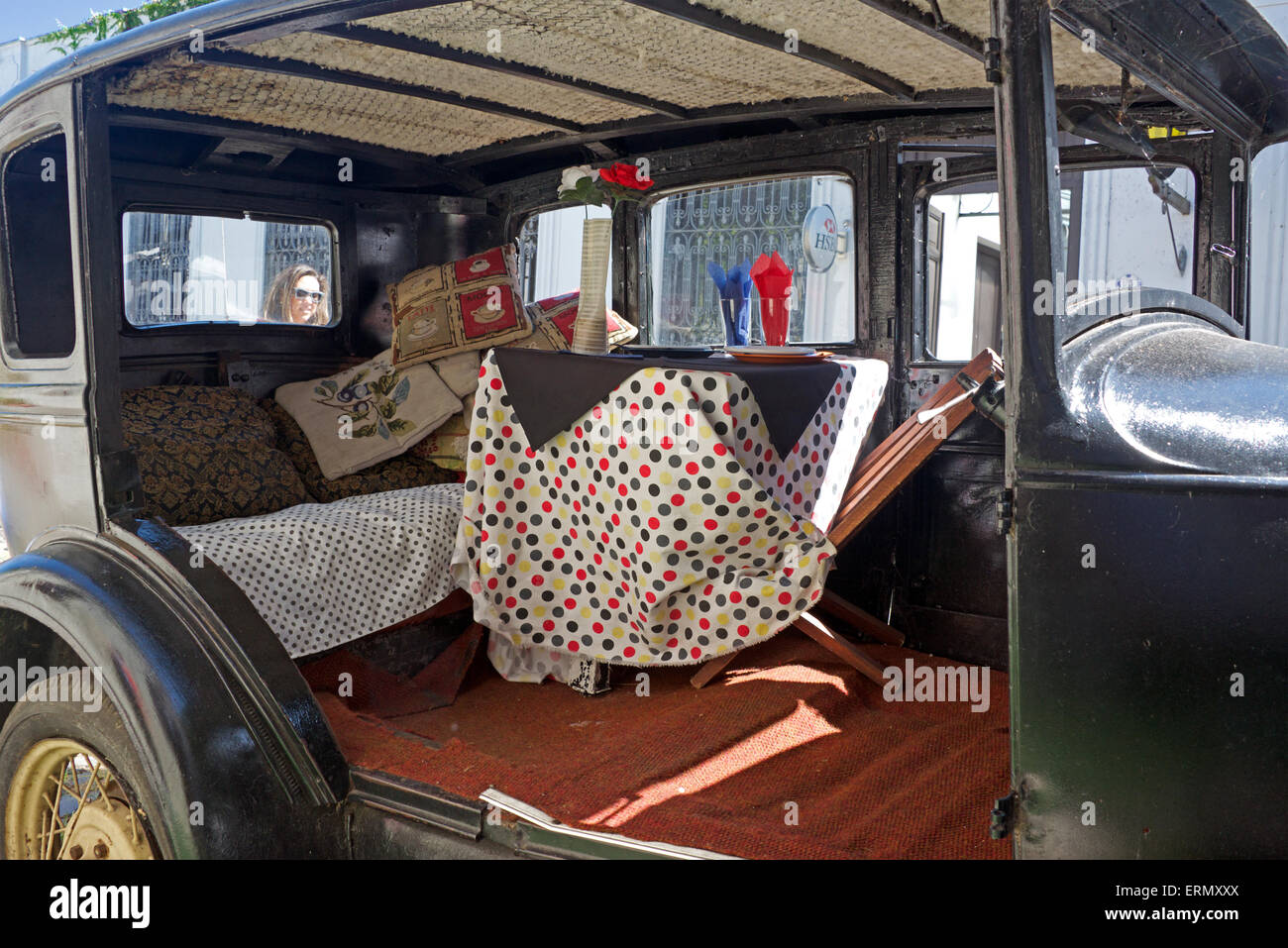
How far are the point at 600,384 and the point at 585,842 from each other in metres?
1.35

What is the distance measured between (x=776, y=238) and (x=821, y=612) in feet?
4.46

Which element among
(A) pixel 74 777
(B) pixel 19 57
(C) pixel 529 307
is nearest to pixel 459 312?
(C) pixel 529 307

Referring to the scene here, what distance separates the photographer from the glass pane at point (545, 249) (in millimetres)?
4555

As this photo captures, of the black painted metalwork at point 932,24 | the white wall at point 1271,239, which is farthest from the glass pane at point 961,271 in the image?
the white wall at point 1271,239

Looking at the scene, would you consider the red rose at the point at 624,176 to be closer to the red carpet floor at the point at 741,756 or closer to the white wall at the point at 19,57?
the red carpet floor at the point at 741,756

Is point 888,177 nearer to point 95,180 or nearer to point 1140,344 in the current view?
point 1140,344

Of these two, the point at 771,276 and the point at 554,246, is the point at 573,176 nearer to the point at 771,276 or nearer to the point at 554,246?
the point at 771,276

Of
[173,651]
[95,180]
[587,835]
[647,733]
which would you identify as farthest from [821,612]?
[95,180]

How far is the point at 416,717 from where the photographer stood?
2.98 meters

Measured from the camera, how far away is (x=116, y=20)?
9.15 metres

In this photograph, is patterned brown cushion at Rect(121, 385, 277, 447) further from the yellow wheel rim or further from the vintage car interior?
the yellow wheel rim

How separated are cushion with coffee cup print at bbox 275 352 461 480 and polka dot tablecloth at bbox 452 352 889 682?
88cm

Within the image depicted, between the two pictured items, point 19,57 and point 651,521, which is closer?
point 651,521

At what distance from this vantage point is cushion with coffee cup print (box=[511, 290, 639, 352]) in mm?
3969
